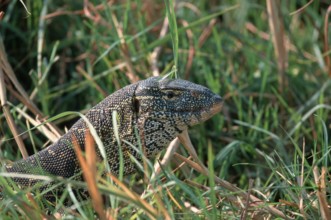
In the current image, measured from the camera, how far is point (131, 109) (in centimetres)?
338

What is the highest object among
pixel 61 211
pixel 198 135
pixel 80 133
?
pixel 80 133

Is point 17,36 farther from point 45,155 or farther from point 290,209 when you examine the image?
point 290,209

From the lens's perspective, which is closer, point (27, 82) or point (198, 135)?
point (198, 135)

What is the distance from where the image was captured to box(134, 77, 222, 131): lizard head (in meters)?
3.36

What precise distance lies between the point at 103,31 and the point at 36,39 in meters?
0.49

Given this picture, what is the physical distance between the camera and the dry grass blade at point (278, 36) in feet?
16.1

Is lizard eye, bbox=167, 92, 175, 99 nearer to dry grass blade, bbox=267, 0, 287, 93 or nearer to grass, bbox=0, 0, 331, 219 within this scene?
grass, bbox=0, 0, 331, 219

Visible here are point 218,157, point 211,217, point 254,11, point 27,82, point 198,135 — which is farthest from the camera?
point 254,11

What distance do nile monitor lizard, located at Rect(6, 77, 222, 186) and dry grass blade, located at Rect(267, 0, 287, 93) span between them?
170cm

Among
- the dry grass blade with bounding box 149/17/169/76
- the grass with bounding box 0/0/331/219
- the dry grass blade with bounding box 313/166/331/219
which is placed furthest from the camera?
the dry grass blade with bounding box 149/17/169/76

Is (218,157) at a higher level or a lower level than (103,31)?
lower

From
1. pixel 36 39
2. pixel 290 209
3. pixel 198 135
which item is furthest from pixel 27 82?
pixel 290 209

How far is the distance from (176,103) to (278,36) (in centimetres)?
184

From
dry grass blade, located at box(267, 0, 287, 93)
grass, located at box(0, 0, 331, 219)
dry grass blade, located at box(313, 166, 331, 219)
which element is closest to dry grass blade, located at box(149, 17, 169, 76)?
grass, located at box(0, 0, 331, 219)
